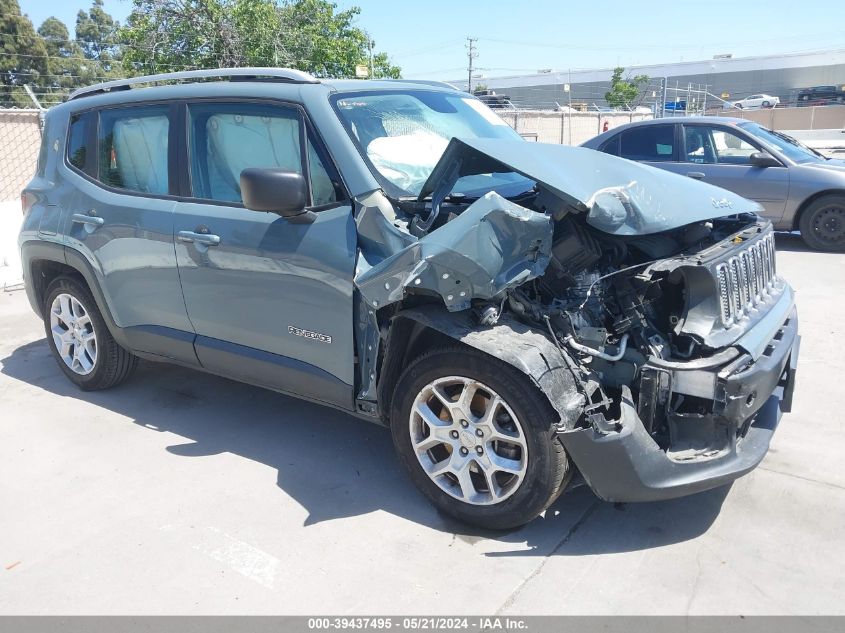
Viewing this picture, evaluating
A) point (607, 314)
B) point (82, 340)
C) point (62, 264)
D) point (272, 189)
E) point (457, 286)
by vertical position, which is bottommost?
point (82, 340)

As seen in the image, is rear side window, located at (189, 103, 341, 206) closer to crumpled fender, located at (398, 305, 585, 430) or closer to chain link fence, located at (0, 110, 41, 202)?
crumpled fender, located at (398, 305, 585, 430)

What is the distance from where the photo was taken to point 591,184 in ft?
10.3

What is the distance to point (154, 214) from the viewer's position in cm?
418

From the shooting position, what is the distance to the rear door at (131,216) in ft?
13.8

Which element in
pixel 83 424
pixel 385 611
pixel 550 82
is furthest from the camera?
pixel 550 82

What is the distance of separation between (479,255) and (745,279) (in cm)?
143

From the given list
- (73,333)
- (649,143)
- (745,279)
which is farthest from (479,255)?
(649,143)

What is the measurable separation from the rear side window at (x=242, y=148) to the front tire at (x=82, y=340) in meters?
1.44

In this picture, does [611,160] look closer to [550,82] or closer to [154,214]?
[154,214]

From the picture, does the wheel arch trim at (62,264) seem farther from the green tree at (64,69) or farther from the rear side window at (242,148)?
the green tree at (64,69)

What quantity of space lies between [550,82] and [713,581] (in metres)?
78.5

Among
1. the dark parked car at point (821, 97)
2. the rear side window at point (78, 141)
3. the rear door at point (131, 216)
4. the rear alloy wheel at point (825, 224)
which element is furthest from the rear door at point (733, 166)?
the dark parked car at point (821, 97)

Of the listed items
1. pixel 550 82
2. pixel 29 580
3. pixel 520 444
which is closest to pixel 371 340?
pixel 520 444

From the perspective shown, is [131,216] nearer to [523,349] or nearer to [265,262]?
[265,262]
